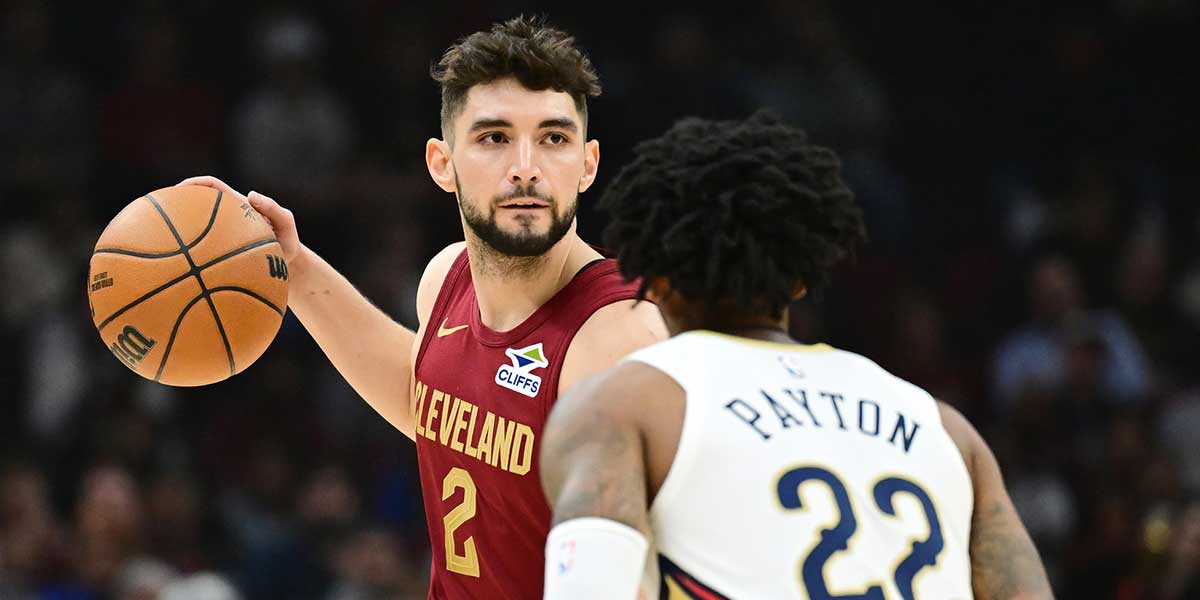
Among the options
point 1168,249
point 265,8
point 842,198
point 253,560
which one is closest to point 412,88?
point 265,8

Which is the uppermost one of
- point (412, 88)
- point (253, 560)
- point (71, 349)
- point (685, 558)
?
point (685, 558)

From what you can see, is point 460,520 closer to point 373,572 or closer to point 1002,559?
point 1002,559

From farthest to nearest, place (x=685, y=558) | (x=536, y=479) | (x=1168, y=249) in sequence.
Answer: (x=1168, y=249) < (x=536, y=479) < (x=685, y=558)

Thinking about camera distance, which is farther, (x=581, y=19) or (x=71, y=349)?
(x=581, y=19)

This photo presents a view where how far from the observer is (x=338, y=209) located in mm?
10336

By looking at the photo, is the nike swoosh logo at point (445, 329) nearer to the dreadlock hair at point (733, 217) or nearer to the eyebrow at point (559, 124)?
the eyebrow at point (559, 124)

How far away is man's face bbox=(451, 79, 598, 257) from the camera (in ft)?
14.4

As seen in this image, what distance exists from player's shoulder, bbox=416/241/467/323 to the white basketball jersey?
2.09m

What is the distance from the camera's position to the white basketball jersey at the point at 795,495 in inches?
112

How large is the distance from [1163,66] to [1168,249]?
5.73 feet

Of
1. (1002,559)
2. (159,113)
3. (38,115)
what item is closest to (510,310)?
(1002,559)

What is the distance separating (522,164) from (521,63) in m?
0.29

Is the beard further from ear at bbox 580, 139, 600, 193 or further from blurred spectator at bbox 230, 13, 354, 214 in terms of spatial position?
blurred spectator at bbox 230, 13, 354, 214

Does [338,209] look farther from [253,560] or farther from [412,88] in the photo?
[253,560]
